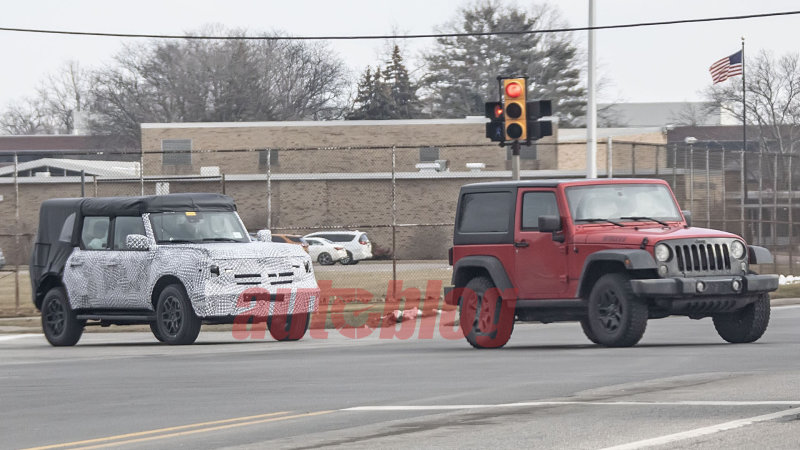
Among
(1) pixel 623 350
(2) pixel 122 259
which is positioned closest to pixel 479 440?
(1) pixel 623 350

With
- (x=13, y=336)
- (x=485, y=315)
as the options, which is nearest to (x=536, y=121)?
(x=485, y=315)

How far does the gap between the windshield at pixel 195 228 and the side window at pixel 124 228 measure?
250mm

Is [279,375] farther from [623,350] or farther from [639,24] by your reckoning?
[639,24]

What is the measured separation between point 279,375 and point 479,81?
3146 inches

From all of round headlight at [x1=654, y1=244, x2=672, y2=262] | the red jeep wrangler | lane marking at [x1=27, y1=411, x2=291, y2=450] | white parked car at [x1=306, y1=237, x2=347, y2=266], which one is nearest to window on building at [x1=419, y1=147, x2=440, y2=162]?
white parked car at [x1=306, y1=237, x2=347, y2=266]

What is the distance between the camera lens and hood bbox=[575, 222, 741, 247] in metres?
16.0

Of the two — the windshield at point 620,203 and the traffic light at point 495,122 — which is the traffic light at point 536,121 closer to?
the traffic light at point 495,122

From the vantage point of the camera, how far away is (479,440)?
903 cm

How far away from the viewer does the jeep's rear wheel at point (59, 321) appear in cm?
2028

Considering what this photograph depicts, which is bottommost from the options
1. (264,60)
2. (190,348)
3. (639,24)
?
(190,348)

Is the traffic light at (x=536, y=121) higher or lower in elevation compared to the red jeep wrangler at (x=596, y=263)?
higher

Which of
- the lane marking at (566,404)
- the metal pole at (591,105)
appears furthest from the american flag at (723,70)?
the lane marking at (566,404)

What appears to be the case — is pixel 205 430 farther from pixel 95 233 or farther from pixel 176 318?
pixel 95 233

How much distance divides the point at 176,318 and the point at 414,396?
26.0ft
